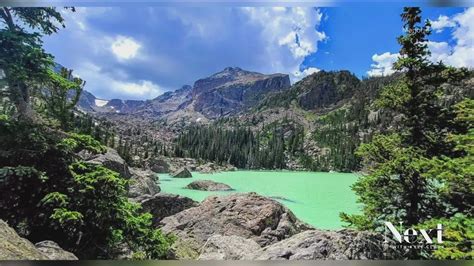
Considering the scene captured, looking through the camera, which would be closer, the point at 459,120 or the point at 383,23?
the point at 459,120

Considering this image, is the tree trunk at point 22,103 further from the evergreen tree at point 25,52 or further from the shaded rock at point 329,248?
the shaded rock at point 329,248

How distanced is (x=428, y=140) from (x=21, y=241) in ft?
13.9

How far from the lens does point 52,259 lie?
3502 millimetres

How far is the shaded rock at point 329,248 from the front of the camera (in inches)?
144

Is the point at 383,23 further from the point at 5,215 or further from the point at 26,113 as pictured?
the point at 5,215

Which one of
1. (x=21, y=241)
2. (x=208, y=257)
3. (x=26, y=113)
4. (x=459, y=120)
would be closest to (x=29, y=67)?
(x=26, y=113)

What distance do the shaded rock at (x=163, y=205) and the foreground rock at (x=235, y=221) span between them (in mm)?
546

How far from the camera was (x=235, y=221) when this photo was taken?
607 cm

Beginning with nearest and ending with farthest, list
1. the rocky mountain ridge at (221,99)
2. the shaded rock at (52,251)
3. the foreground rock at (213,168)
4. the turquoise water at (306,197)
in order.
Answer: the shaded rock at (52,251), the turquoise water at (306,197), the rocky mountain ridge at (221,99), the foreground rock at (213,168)

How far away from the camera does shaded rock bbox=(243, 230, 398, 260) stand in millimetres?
3656

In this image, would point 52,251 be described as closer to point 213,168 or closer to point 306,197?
point 306,197

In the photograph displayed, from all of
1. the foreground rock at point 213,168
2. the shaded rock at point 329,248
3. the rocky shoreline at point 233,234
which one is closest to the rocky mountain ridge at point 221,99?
the foreground rock at point 213,168

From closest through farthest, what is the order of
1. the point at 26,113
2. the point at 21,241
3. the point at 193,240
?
1. the point at 21,241
2. the point at 26,113
3. the point at 193,240

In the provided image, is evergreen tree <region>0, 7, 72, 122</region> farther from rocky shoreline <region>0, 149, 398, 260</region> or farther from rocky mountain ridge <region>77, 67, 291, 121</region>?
rocky mountain ridge <region>77, 67, 291, 121</region>
